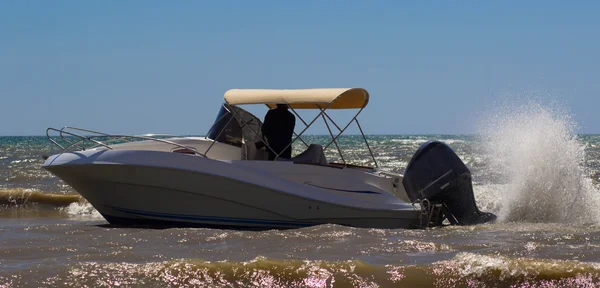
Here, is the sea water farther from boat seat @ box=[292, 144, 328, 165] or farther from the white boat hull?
boat seat @ box=[292, 144, 328, 165]

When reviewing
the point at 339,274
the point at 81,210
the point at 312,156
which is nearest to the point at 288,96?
the point at 312,156

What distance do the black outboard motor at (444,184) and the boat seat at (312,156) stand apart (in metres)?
1.38

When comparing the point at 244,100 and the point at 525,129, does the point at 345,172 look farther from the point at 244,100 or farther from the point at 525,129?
the point at 525,129

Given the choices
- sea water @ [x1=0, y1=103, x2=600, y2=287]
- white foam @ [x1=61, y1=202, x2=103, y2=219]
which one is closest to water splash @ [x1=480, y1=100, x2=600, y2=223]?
sea water @ [x1=0, y1=103, x2=600, y2=287]

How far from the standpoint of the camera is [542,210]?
13.1 metres

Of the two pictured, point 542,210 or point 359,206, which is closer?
point 359,206

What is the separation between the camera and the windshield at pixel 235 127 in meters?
11.7

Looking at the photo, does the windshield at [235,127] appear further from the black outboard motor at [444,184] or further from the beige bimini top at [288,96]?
the black outboard motor at [444,184]

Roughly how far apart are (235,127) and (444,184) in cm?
309

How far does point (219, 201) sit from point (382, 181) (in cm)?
251

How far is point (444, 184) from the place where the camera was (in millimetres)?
11836

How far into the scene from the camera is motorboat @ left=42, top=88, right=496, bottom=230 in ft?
35.2

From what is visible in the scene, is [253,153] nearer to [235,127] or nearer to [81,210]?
[235,127]

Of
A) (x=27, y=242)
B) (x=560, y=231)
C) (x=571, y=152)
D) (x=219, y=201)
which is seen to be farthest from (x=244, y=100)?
(x=571, y=152)
